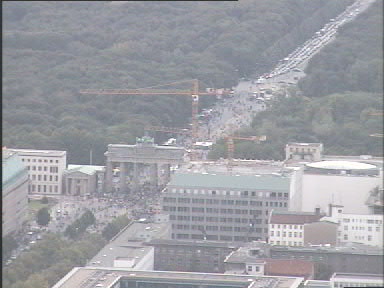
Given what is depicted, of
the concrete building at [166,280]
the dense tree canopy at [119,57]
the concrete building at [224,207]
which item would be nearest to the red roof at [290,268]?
the concrete building at [166,280]

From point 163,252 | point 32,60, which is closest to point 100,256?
point 163,252

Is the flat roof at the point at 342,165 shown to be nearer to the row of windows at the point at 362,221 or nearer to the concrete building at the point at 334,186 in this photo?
the concrete building at the point at 334,186

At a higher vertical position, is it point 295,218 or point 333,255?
point 295,218

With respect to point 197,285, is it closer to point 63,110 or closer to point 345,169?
point 345,169

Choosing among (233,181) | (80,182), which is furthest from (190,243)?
(80,182)

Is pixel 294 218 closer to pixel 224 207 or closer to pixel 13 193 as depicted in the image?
pixel 224 207

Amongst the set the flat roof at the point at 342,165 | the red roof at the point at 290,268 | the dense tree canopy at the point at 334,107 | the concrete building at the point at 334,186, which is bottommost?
the red roof at the point at 290,268
